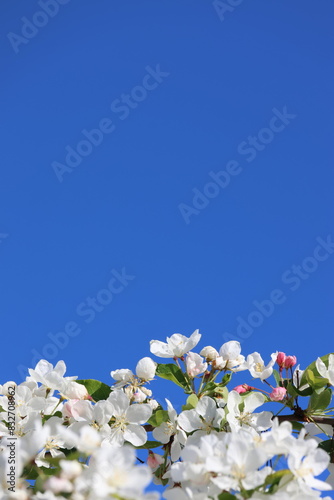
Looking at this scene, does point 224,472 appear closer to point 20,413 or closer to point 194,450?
point 194,450

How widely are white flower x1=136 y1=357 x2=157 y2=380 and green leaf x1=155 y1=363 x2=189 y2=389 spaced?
2.9 inches

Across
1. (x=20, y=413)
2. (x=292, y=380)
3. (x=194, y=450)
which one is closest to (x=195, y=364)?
(x=292, y=380)

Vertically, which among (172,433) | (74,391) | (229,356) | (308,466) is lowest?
(308,466)

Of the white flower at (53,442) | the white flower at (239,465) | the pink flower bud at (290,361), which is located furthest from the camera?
the pink flower bud at (290,361)

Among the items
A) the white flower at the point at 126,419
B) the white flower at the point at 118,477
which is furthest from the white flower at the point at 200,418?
the white flower at the point at 118,477

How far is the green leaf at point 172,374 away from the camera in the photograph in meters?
1.72

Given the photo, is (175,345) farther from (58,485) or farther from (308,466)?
(58,485)

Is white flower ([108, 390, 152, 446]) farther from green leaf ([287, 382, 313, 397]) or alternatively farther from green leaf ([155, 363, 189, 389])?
green leaf ([287, 382, 313, 397])

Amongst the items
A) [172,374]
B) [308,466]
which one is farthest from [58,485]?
[172,374]

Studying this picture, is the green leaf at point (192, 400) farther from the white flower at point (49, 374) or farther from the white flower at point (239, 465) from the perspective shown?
the white flower at point (239, 465)

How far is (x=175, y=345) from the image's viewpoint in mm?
1808

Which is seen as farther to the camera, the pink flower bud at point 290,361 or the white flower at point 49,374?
the pink flower bud at point 290,361

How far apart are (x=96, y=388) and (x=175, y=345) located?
11.4 inches

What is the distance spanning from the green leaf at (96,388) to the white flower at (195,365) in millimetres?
256
